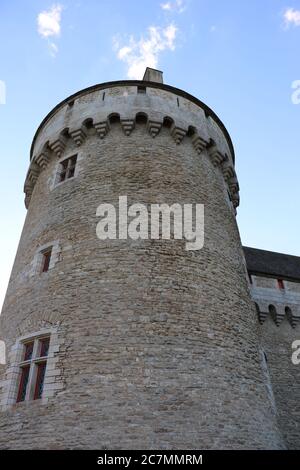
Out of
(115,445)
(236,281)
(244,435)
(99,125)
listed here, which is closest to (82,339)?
(115,445)

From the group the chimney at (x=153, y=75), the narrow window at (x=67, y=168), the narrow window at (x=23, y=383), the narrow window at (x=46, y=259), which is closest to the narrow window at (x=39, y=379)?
the narrow window at (x=23, y=383)

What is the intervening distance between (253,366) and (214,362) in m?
1.28

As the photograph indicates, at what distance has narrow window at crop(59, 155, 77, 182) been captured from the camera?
1080 cm

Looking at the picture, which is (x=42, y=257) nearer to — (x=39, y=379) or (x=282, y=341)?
(x=39, y=379)

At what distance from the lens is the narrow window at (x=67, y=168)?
10.8m

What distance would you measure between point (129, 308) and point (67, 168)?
5.17 metres

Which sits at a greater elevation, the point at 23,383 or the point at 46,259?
the point at 46,259

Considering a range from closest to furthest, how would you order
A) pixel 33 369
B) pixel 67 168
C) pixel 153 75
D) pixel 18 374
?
pixel 33 369
pixel 18 374
pixel 67 168
pixel 153 75

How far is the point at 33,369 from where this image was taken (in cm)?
755

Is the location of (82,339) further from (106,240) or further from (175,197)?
(175,197)

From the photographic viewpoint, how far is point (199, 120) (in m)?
12.0

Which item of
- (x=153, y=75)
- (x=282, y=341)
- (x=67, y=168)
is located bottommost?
(x=282, y=341)

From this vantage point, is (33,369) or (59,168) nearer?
(33,369)

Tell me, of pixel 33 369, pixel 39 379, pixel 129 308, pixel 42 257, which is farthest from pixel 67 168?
pixel 39 379
